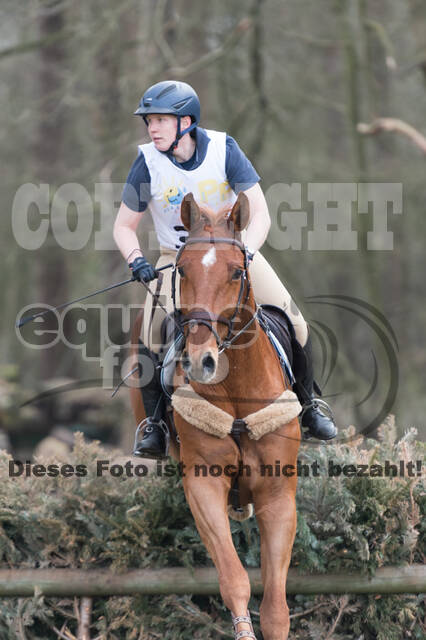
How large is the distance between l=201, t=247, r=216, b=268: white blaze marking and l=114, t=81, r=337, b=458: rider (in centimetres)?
40

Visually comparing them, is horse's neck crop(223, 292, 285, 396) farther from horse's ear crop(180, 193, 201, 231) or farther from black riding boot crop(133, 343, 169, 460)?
black riding boot crop(133, 343, 169, 460)

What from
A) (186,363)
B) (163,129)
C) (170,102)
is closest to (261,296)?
(163,129)

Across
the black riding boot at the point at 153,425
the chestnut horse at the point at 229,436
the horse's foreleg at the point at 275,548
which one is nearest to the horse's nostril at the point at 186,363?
the chestnut horse at the point at 229,436

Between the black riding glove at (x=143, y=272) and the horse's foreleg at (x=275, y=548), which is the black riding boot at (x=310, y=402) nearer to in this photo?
the horse's foreleg at (x=275, y=548)

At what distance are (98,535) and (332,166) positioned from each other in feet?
25.8

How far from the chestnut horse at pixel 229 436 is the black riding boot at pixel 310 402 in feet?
1.74

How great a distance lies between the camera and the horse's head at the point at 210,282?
11.0 feet

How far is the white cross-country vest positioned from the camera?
170 inches

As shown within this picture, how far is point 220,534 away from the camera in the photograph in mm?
3797

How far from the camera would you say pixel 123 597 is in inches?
187

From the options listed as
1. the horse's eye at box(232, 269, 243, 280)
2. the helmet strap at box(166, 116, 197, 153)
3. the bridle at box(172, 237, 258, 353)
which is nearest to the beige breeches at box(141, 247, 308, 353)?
the helmet strap at box(166, 116, 197, 153)

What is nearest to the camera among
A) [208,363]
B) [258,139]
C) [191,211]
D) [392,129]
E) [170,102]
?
[208,363]

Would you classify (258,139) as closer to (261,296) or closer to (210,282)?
(261,296)

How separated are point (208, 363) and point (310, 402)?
5.16 ft
